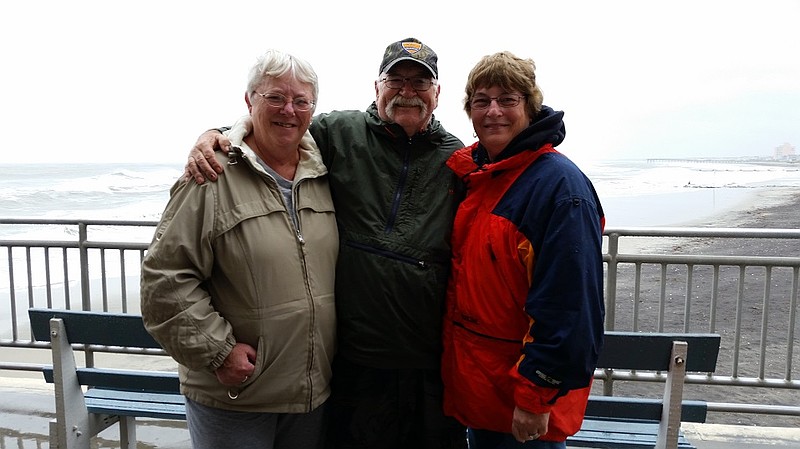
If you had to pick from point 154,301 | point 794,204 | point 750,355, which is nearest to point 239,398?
point 154,301

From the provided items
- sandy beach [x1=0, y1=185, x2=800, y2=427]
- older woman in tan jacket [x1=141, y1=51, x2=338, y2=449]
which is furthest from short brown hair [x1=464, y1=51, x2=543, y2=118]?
sandy beach [x1=0, y1=185, x2=800, y2=427]

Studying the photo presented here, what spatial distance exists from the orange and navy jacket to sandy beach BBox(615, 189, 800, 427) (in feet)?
8.17

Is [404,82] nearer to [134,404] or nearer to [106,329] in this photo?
[106,329]

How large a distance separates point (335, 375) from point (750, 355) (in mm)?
5195

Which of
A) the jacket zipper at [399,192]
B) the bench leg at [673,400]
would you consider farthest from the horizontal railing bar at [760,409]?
the jacket zipper at [399,192]

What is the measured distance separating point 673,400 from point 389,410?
45.5 inches

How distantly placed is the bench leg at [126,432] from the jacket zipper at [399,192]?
1.97 m

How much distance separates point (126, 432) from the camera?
325cm

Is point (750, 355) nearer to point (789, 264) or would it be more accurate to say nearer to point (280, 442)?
point (789, 264)

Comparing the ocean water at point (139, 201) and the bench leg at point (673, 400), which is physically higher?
the bench leg at point (673, 400)

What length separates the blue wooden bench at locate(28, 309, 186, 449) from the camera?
8.64 ft

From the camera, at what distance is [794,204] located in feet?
75.6

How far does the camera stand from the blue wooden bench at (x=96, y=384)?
2.63 meters

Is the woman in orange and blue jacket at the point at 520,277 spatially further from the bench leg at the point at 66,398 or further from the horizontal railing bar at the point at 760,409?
the horizontal railing bar at the point at 760,409
